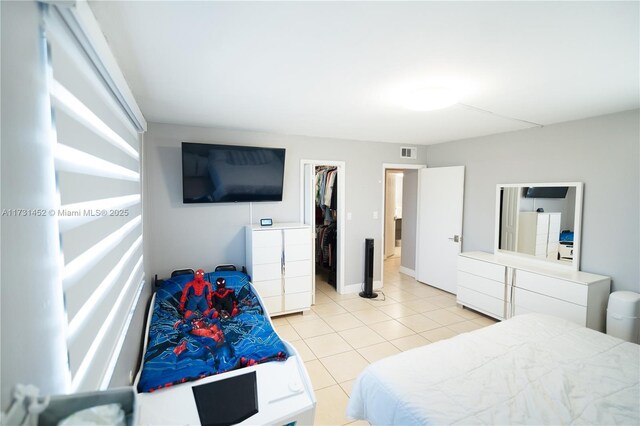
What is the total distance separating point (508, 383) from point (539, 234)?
257 centimetres

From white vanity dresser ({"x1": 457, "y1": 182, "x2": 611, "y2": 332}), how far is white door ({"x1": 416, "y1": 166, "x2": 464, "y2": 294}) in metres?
0.51

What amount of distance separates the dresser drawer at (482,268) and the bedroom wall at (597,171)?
2.43 ft

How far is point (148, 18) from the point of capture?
1335mm

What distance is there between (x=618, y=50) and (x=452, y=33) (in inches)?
39.0

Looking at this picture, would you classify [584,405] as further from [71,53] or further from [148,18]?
[148,18]

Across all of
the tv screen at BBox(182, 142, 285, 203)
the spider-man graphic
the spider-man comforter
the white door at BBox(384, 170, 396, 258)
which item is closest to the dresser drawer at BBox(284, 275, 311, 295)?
the spider-man comforter

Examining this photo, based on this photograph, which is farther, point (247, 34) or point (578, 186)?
point (578, 186)

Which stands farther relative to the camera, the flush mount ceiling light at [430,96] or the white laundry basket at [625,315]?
the white laundry basket at [625,315]

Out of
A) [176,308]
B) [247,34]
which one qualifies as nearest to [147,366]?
[176,308]

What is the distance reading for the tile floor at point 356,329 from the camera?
2.47m

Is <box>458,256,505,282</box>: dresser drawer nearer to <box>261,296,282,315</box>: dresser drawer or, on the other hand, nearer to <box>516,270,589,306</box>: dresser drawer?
<box>516,270,589,306</box>: dresser drawer

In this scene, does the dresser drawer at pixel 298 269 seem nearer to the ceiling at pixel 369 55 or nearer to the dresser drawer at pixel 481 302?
the ceiling at pixel 369 55

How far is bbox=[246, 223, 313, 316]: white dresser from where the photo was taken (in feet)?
11.6

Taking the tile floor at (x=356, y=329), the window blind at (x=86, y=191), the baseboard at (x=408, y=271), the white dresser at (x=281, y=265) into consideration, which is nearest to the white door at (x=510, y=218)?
the tile floor at (x=356, y=329)
